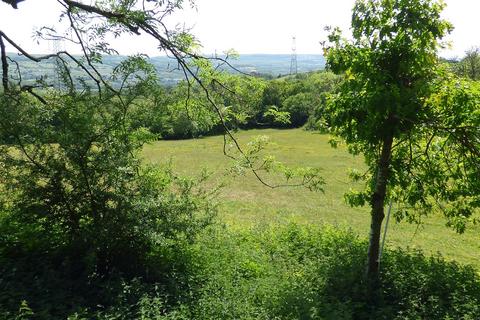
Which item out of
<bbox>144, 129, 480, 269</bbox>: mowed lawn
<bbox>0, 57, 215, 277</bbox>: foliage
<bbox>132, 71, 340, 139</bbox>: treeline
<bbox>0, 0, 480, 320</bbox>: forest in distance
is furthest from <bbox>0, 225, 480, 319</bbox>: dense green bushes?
<bbox>132, 71, 340, 139</bbox>: treeline

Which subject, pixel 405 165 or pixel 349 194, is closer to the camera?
pixel 405 165

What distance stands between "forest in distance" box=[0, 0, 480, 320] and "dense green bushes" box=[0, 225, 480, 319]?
0.04 metres

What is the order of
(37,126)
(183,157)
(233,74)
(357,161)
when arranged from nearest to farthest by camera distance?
(37,126) < (233,74) < (357,161) < (183,157)

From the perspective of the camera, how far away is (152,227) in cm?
727

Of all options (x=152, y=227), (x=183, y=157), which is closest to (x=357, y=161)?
(x=183, y=157)

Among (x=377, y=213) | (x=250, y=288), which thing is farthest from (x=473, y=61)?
(x=250, y=288)

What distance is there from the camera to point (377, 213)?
26.0 feet

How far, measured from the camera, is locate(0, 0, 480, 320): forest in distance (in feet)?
22.0

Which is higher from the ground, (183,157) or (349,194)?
(349,194)

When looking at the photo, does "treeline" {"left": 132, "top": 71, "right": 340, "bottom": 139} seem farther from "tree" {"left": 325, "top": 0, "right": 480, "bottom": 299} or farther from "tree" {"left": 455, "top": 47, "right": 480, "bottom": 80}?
"tree" {"left": 455, "top": 47, "right": 480, "bottom": 80}

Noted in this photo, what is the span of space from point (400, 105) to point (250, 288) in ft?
13.2

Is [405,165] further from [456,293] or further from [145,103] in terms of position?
[145,103]

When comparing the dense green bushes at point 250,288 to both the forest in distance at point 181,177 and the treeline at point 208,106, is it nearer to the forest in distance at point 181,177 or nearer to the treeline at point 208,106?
the forest in distance at point 181,177

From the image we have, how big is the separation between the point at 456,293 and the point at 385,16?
5088mm
